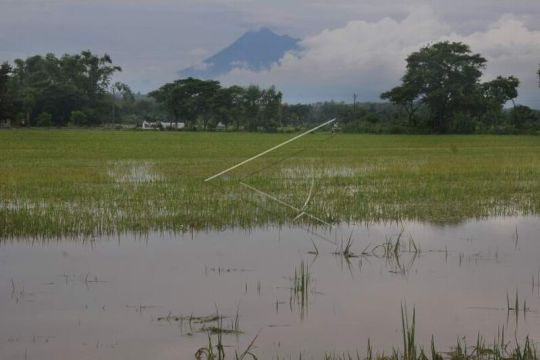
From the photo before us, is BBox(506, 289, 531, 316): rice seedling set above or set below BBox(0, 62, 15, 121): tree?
below

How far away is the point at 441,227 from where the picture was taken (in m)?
8.62

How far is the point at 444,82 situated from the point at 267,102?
2040 centimetres

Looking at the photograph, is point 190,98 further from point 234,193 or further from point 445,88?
point 234,193

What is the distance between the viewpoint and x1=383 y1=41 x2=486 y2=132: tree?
5212 cm

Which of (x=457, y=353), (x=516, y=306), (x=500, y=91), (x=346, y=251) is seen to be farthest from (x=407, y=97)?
(x=457, y=353)

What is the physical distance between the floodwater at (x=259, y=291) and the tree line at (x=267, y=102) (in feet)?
145

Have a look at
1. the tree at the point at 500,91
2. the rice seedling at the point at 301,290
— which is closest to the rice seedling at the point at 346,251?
the rice seedling at the point at 301,290

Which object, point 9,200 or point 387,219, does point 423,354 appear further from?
point 9,200

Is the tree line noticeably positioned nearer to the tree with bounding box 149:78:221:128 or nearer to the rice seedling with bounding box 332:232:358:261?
the tree with bounding box 149:78:221:128

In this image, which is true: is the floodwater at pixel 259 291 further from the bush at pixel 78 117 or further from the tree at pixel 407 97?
the bush at pixel 78 117

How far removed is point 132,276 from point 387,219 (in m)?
4.12

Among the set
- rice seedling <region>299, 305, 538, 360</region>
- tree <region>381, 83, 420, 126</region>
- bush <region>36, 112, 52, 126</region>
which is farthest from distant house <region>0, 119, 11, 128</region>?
rice seedling <region>299, 305, 538, 360</region>

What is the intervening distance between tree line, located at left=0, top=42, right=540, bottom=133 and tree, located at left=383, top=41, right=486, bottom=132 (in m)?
0.07

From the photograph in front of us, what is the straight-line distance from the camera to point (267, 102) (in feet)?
226
